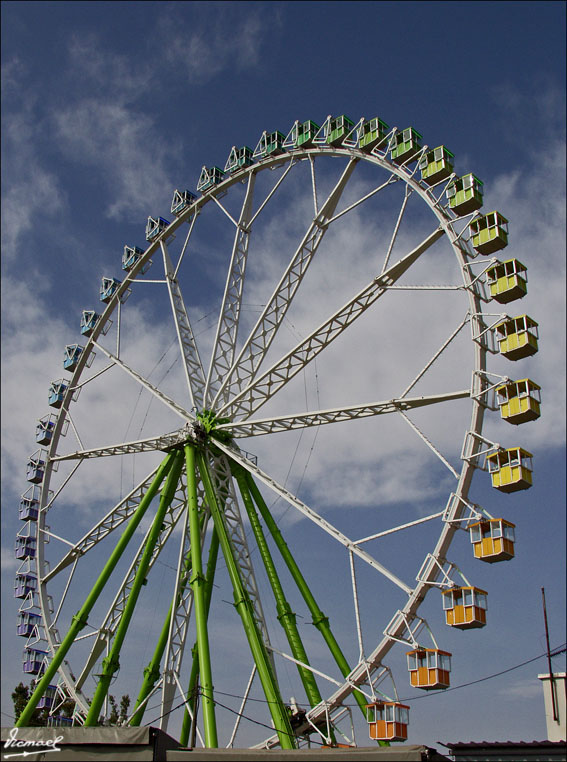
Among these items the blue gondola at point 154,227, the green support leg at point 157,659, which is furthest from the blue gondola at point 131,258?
the green support leg at point 157,659

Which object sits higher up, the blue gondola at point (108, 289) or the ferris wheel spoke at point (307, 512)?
the blue gondola at point (108, 289)

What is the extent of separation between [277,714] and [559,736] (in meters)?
8.94

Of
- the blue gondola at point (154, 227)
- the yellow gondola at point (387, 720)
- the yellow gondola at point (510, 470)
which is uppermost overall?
the blue gondola at point (154, 227)

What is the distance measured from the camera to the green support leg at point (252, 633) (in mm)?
25156

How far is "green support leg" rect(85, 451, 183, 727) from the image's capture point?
30.1 m

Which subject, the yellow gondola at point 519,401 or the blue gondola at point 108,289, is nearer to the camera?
the yellow gondola at point 519,401

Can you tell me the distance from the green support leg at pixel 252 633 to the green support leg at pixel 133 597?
1.80 metres

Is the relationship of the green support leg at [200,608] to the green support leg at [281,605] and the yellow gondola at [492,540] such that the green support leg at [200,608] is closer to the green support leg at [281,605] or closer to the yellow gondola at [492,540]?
the green support leg at [281,605]

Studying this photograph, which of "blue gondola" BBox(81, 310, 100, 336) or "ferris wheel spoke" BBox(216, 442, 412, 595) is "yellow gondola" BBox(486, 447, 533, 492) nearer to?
"ferris wheel spoke" BBox(216, 442, 412, 595)

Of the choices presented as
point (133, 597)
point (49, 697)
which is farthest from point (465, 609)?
point (49, 697)

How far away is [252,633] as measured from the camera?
2698 cm

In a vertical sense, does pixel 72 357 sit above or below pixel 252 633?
above

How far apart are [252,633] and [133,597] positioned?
617 cm

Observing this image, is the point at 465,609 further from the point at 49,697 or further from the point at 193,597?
the point at 49,697
